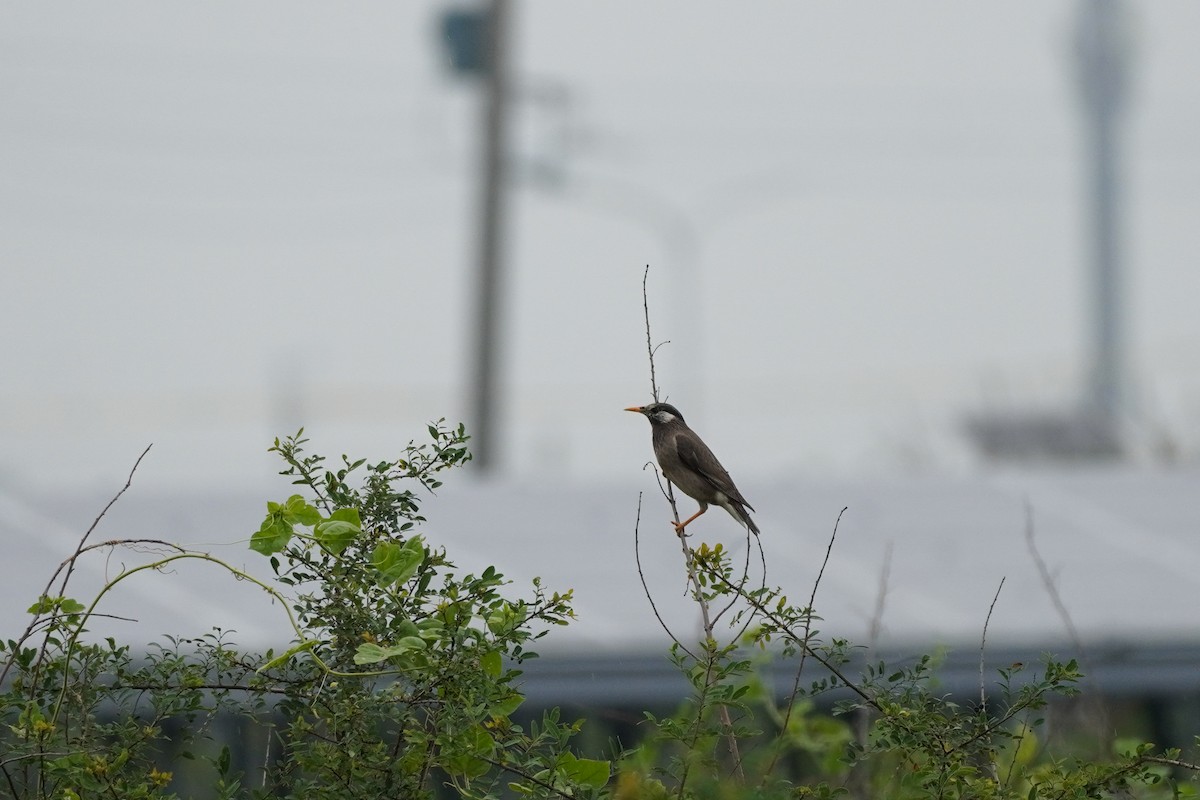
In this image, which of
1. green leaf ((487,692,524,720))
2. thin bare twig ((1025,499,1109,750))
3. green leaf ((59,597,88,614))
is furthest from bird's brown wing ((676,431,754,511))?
green leaf ((59,597,88,614))

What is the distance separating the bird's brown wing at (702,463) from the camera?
540cm

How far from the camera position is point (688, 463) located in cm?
554

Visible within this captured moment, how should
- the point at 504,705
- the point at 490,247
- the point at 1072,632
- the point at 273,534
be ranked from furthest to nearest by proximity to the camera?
the point at 490,247
the point at 1072,632
the point at 273,534
the point at 504,705

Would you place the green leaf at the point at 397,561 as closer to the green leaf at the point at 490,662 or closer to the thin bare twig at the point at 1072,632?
the green leaf at the point at 490,662

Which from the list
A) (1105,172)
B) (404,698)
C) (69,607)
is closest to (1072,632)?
(404,698)

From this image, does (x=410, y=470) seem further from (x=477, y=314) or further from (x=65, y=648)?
(x=477, y=314)

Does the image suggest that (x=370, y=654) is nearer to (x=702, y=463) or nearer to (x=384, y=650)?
(x=384, y=650)

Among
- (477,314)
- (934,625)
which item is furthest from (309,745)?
(477,314)

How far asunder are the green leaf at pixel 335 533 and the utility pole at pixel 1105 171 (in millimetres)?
27290

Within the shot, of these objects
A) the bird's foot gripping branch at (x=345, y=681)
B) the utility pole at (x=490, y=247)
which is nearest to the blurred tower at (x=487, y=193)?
the utility pole at (x=490, y=247)

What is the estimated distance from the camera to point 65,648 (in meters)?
3.12

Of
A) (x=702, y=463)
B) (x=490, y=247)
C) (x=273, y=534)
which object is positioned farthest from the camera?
(x=490, y=247)

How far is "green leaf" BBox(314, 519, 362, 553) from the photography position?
2.92 meters

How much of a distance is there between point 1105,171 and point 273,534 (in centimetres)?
4181
